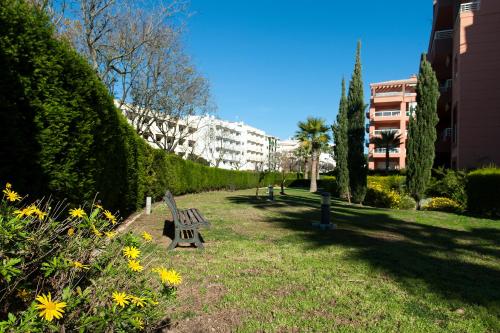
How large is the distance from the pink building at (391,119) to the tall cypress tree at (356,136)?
26901mm

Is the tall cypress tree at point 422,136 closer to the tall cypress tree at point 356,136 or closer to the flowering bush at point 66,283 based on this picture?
the tall cypress tree at point 356,136

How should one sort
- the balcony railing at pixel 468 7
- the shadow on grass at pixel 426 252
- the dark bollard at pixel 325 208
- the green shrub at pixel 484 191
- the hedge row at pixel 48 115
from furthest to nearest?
the balcony railing at pixel 468 7 → the green shrub at pixel 484 191 → the dark bollard at pixel 325 208 → the shadow on grass at pixel 426 252 → the hedge row at pixel 48 115

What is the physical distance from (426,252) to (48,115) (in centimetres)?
669

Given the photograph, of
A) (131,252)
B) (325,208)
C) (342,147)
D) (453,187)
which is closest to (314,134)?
(342,147)

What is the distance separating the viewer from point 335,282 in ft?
14.3

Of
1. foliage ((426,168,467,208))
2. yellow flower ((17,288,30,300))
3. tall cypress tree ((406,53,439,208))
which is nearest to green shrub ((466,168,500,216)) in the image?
foliage ((426,168,467,208))

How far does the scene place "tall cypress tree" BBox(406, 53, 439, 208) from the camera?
15.9 meters

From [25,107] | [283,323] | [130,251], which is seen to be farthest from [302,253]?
[25,107]

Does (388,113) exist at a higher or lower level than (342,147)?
higher

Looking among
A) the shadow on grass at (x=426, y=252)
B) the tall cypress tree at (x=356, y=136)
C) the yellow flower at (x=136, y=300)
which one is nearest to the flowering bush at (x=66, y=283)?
the yellow flower at (x=136, y=300)

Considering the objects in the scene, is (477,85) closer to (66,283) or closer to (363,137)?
(363,137)

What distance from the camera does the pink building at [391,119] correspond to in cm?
4744

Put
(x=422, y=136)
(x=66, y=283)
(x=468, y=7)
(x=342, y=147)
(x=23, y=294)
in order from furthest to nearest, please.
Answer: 1. (x=342, y=147)
2. (x=468, y=7)
3. (x=422, y=136)
4. (x=66, y=283)
5. (x=23, y=294)

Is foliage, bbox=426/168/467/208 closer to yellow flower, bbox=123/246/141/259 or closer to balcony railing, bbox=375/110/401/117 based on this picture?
yellow flower, bbox=123/246/141/259
